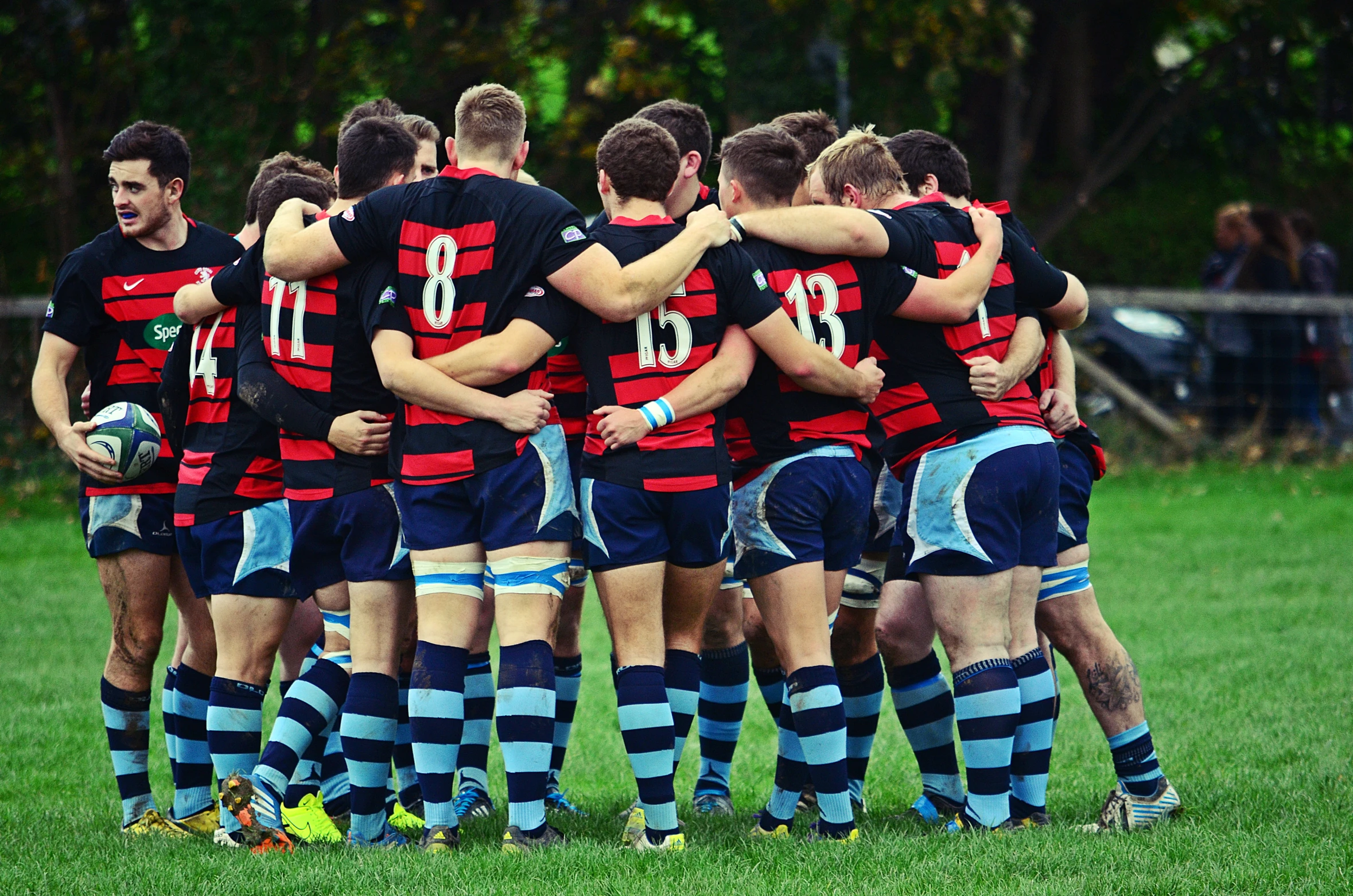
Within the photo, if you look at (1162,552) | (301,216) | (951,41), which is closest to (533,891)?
(301,216)

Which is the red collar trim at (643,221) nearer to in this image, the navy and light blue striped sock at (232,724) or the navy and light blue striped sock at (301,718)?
the navy and light blue striped sock at (301,718)

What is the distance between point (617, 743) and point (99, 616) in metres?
4.39

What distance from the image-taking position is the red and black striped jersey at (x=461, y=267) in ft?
14.3

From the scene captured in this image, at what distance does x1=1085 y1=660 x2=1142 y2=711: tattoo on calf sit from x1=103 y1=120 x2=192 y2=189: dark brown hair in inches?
150

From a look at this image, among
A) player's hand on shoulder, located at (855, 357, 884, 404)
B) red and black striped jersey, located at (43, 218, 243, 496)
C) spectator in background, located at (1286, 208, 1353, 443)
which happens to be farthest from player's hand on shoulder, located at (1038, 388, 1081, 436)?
spectator in background, located at (1286, 208, 1353, 443)

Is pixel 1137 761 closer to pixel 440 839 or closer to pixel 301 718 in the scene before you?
pixel 440 839

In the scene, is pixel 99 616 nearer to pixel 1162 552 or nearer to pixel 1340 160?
pixel 1162 552

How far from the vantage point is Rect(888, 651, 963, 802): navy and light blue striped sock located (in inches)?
201

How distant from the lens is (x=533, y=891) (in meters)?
3.83

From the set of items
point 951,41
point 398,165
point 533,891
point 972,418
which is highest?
point 951,41

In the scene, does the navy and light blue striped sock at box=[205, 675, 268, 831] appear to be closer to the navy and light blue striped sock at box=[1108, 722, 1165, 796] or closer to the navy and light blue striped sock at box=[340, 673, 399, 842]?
the navy and light blue striped sock at box=[340, 673, 399, 842]

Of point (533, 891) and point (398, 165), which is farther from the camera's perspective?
point (398, 165)

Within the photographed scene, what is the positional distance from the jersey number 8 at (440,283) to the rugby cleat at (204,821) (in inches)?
80.8

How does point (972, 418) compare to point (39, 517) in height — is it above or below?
above
